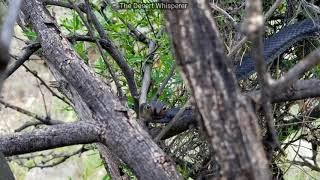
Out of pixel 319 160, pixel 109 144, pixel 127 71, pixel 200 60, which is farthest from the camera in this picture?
pixel 319 160

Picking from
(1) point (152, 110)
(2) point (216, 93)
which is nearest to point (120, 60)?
(1) point (152, 110)

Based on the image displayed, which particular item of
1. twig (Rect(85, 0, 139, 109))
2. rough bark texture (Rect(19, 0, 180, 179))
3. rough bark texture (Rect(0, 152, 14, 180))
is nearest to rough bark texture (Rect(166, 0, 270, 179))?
rough bark texture (Rect(19, 0, 180, 179))

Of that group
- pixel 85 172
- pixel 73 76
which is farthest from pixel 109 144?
pixel 85 172

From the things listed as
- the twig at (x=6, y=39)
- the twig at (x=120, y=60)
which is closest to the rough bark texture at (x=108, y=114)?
the twig at (x=120, y=60)

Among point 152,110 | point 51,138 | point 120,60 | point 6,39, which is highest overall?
point 120,60

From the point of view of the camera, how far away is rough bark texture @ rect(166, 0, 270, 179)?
0.80 m

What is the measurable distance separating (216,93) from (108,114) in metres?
0.72

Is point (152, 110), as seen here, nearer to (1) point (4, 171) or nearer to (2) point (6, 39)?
(1) point (4, 171)

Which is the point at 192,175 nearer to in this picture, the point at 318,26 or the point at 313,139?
the point at 313,139

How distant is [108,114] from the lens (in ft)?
4.88

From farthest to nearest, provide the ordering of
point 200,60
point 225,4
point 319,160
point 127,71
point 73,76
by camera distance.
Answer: point 319,160 < point 225,4 < point 127,71 < point 73,76 < point 200,60

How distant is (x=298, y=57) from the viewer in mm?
2590

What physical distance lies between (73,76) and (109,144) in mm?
241

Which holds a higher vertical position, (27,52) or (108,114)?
(27,52)
